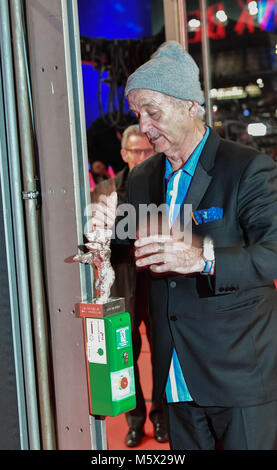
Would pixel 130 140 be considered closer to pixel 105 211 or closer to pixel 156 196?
pixel 156 196

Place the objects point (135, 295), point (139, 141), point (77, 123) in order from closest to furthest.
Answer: point (77, 123)
point (135, 295)
point (139, 141)

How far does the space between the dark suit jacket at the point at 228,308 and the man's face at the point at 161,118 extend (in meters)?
0.09

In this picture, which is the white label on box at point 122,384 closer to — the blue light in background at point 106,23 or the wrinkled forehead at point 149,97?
the wrinkled forehead at point 149,97

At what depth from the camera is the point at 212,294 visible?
1533 millimetres

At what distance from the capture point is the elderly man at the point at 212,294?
4.94 feet

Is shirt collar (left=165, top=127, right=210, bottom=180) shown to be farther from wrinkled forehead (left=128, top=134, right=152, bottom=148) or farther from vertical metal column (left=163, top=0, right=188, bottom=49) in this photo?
vertical metal column (left=163, top=0, right=188, bottom=49)

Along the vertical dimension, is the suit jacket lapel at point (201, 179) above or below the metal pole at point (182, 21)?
below

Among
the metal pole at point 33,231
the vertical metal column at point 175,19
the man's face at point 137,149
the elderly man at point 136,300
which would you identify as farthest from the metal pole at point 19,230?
the vertical metal column at point 175,19

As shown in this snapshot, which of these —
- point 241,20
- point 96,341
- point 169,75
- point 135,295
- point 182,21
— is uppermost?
point 241,20

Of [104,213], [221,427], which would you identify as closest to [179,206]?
[104,213]

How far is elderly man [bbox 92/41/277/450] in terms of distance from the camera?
151cm

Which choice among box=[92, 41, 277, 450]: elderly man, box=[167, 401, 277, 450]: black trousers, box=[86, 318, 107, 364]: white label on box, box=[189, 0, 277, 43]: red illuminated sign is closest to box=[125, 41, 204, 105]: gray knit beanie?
box=[92, 41, 277, 450]: elderly man

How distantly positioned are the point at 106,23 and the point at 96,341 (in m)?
4.49

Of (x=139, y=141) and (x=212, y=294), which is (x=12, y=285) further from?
(x=139, y=141)
